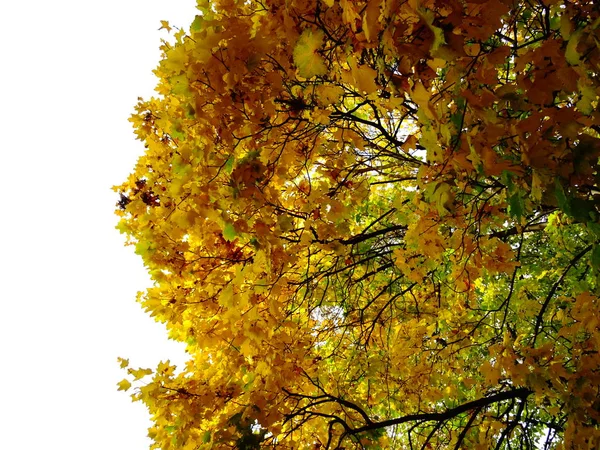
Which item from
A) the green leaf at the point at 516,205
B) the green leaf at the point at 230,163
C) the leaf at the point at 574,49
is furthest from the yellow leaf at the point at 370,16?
the green leaf at the point at 230,163

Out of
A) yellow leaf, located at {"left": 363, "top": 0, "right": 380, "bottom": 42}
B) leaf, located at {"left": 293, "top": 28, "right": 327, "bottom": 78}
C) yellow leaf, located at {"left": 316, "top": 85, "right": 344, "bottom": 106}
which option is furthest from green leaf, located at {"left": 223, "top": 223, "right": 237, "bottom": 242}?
yellow leaf, located at {"left": 363, "top": 0, "right": 380, "bottom": 42}

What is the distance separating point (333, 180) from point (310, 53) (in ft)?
5.93

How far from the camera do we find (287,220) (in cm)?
246

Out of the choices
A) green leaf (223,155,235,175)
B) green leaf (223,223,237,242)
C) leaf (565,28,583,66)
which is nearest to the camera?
leaf (565,28,583,66)

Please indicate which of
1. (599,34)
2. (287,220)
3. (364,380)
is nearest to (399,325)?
(364,380)

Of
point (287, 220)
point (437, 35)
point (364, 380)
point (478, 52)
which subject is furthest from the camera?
point (364, 380)

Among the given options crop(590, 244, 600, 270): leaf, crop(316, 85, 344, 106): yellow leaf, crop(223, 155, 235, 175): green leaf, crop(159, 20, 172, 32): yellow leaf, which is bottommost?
crop(590, 244, 600, 270): leaf

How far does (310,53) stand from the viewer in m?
1.67

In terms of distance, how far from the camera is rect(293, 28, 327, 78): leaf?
1.65 metres

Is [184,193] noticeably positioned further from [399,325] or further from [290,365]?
[399,325]

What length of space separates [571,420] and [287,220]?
5.78ft

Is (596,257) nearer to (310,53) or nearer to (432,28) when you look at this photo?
(432,28)

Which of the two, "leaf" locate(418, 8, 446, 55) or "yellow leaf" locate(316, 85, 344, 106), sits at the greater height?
"yellow leaf" locate(316, 85, 344, 106)

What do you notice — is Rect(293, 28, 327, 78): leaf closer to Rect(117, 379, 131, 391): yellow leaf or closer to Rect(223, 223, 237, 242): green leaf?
Rect(223, 223, 237, 242): green leaf
